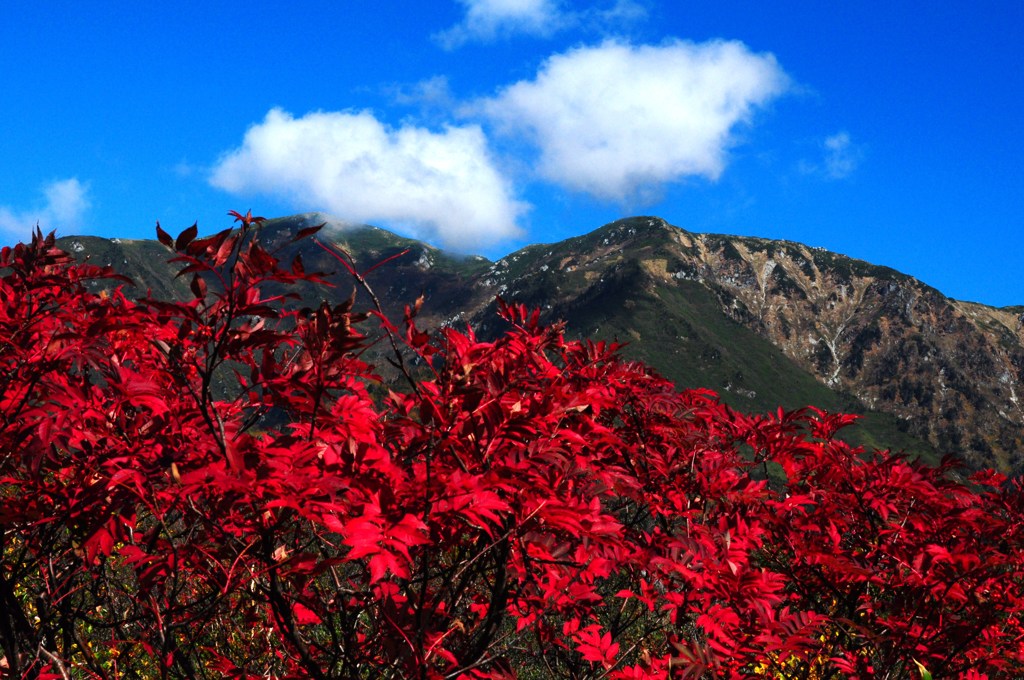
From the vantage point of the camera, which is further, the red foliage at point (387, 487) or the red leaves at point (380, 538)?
the red foliage at point (387, 487)

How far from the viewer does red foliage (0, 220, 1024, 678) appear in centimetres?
256

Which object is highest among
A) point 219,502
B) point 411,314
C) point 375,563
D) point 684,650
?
point 411,314

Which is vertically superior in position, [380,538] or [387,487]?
[387,487]

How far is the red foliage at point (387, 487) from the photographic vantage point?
256 centimetres

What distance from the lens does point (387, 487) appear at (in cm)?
250

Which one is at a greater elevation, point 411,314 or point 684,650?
point 411,314

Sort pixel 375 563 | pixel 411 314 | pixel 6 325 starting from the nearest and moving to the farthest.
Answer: pixel 375 563, pixel 411 314, pixel 6 325

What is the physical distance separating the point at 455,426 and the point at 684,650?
6.34 feet

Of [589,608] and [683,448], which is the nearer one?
[589,608]

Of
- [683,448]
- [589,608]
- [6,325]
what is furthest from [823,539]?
[6,325]

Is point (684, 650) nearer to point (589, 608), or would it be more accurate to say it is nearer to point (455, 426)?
point (589, 608)

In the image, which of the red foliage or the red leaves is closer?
the red leaves

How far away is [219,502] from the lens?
2.80 meters

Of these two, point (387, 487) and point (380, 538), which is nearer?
point (380, 538)
